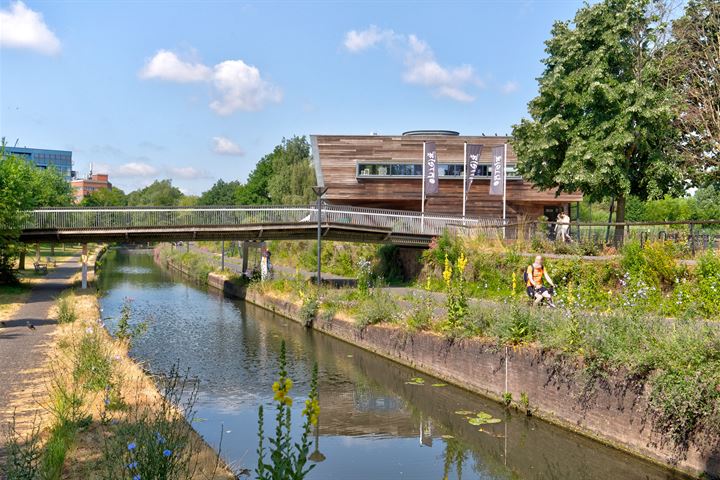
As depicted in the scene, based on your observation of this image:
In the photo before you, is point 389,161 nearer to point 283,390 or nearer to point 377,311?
point 377,311

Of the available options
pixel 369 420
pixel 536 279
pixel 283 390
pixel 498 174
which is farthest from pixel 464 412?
pixel 498 174

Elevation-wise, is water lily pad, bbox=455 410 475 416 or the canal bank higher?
the canal bank

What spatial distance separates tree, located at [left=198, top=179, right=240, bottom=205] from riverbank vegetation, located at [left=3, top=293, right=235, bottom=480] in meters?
100

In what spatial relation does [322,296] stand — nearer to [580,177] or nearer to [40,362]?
[580,177]

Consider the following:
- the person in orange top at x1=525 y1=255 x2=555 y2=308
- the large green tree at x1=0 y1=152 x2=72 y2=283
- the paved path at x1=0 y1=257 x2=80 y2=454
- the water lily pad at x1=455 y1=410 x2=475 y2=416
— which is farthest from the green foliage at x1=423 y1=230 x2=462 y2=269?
the large green tree at x1=0 y1=152 x2=72 y2=283

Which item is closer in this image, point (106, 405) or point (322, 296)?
point (106, 405)

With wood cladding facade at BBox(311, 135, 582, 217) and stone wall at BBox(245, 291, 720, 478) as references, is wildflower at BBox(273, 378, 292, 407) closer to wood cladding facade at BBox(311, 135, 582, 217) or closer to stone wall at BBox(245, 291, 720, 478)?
stone wall at BBox(245, 291, 720, 478)

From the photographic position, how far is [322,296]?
23484 millimetres

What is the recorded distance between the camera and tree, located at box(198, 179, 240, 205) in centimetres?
11317

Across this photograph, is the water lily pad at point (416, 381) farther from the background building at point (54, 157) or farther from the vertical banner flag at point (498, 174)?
the background building at point (54, 157)

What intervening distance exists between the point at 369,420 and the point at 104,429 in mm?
5510

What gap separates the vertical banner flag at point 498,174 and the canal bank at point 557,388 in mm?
18056

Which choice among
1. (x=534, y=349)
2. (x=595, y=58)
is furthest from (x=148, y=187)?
(x=534, y=349)

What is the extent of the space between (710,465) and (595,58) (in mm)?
17751
